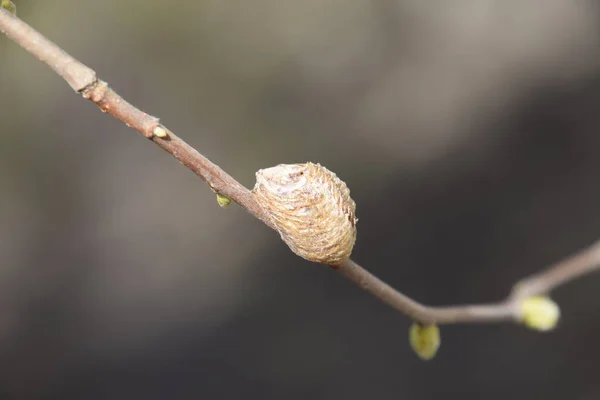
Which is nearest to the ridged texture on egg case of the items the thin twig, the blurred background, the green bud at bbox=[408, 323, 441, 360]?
the thin twig

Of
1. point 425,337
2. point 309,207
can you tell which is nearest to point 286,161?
point 425,337

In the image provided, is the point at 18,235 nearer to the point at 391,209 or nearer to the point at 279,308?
the point at 279,308

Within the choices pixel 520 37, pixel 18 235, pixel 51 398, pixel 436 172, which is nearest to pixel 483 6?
pixel 520 37

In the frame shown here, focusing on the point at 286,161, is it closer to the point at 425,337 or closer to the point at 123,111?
the point at 425,337

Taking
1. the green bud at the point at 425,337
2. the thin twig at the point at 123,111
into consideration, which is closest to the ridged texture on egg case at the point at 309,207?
the thin twig at the point at 123,111

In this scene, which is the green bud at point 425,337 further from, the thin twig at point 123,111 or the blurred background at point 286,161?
the blurred background at point 286,161

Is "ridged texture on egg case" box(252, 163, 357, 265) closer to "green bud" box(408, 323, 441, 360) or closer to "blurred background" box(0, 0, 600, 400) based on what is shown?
"green bud" box(408, 323, 441, 360)
